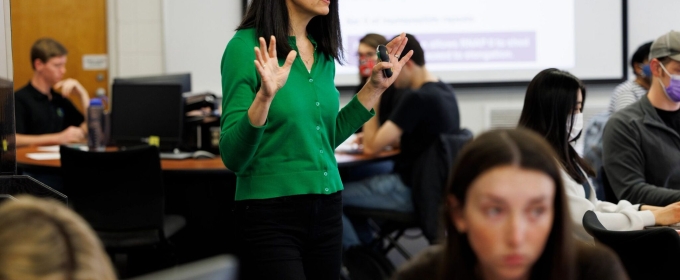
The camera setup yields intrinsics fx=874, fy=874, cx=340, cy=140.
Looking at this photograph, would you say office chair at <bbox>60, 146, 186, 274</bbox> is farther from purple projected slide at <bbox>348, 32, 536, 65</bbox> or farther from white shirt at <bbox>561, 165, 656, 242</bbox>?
purple projected slide at <bbox>348, 32, 536, 65</bbox>

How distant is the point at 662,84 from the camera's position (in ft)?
10.7

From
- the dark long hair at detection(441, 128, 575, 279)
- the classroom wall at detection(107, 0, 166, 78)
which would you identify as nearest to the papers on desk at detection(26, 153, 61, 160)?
the classroom wall at detection(107, 0, 166, 78)

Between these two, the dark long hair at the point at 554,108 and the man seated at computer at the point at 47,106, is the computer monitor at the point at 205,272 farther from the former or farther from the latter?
the man seated at computer at the point at 47,106

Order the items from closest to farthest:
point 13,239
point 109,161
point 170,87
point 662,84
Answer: point 13,239, point 662,84, point 109,161, point 170,87

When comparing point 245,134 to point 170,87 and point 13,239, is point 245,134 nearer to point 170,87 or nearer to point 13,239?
point 13,239

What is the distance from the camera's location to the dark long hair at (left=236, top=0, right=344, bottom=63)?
7.18 feet

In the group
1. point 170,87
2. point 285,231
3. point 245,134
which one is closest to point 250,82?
point 245,134

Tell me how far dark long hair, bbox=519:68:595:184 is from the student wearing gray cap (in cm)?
68

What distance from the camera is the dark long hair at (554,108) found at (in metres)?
2.58

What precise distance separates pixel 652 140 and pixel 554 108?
85 cm

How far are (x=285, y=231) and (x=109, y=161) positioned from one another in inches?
74.7

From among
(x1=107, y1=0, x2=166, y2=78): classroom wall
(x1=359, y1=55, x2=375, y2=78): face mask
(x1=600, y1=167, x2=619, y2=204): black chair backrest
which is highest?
(x1=107, y1=0, x2=166, y2=78): classroom wall

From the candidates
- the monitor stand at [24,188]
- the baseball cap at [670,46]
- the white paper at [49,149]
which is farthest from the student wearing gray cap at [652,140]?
the white paper at [49,149]

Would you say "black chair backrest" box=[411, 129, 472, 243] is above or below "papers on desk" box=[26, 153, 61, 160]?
below
